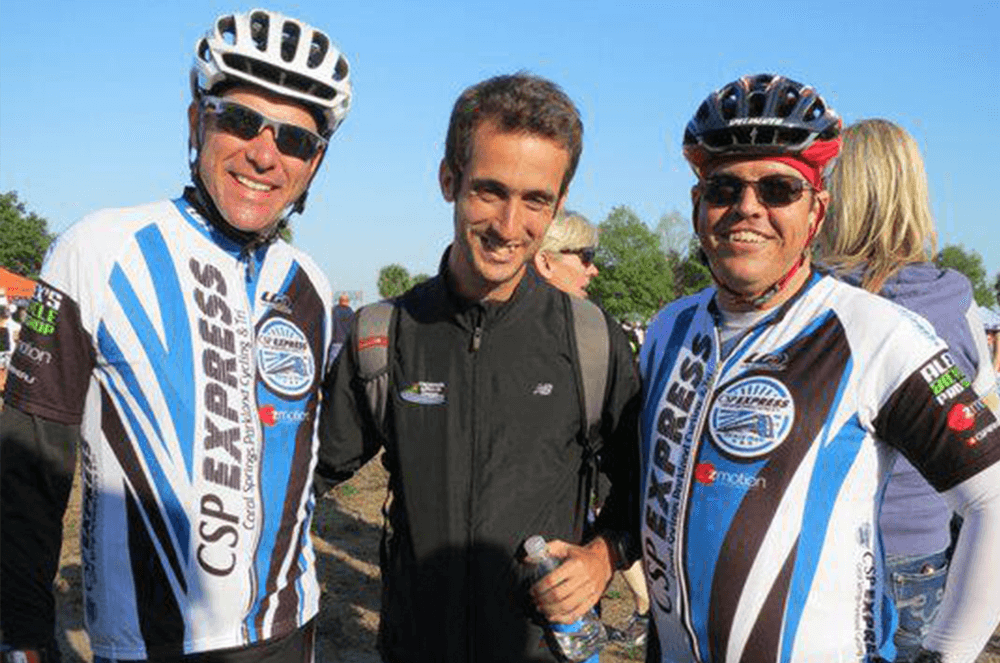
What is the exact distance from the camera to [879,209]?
374 centimetres

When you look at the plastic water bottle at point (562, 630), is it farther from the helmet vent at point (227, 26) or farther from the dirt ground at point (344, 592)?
the dirt ground at point (344, 592)

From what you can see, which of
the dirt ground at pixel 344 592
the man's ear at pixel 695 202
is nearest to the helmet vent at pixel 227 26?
the man's ear at pixel 695 202

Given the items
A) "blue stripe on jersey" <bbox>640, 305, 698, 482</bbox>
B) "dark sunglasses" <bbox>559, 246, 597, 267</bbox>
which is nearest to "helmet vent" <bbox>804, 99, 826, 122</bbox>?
"blue stripe on jersey" <bbox>640, 305, 698, 482</bbox>

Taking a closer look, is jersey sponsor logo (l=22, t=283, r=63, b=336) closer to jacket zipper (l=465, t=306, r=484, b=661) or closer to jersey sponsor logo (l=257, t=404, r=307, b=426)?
jersey sponsor logo (l=257, t=404, r=307, b=426)

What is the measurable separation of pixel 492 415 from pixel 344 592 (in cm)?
588

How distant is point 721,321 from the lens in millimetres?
2955

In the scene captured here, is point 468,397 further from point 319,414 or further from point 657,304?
point 657,304

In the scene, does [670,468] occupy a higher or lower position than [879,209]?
lower

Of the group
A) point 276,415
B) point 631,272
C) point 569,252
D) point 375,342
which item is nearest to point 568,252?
point 569,252

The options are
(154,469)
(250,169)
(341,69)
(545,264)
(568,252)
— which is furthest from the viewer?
(568,252)

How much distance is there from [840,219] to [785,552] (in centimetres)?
182

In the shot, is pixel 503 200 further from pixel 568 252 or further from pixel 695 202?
pixel 568 252

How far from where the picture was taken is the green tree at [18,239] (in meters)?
61.3

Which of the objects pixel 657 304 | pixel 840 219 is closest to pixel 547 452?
pixel 840 219
